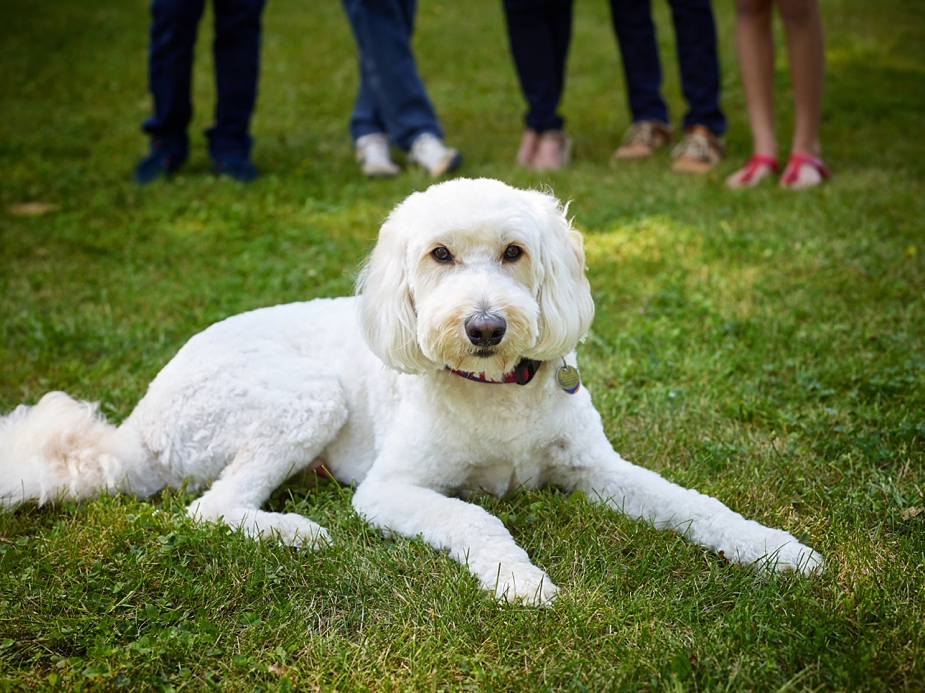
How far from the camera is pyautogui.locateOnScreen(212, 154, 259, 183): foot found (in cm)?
650

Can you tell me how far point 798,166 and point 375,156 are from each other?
3355 mm

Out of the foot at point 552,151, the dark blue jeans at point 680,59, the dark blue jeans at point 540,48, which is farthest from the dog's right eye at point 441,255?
the dark blue jeans at point 680,59

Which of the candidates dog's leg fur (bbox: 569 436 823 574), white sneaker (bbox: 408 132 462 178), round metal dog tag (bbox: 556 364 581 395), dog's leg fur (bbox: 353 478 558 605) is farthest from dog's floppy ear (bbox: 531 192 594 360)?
white sneaker (bbox: 408 132 462 178)

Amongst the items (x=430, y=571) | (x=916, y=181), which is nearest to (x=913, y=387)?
(x=430, y=571)

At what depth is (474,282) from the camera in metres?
2.29

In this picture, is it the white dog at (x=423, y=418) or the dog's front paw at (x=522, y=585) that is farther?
the white dog at (x=423, y=418)

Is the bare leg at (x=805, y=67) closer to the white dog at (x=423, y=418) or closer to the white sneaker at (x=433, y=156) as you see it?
the white sneaker at (x=433, y=156)

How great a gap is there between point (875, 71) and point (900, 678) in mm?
9659

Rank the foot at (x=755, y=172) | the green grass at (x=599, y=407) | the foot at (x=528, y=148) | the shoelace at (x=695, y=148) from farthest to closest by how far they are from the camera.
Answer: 1. the foot at (x=528, y=148)
2. the shoelace at (x=695, y=148)
3. the foot at (x=755, y=172)
4. the green grass at (x=599, y=407)

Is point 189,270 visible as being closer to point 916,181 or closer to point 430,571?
point 430,571

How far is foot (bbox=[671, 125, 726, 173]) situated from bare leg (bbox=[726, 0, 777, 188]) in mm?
322

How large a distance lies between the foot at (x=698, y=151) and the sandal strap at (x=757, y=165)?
0.38 m

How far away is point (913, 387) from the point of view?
314cm

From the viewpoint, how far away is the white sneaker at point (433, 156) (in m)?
6.19
